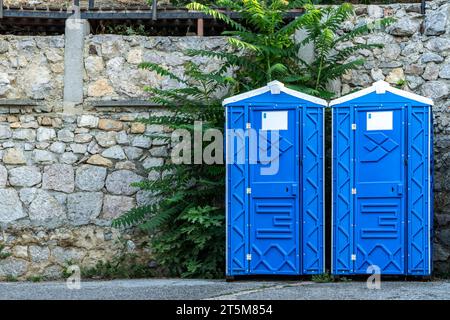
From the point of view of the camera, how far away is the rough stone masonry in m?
8.62

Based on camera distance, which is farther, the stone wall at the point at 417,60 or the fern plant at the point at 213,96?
the stone wall at the point at 417,60

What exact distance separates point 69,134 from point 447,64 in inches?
170

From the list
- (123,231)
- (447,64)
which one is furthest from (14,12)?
(447,64)


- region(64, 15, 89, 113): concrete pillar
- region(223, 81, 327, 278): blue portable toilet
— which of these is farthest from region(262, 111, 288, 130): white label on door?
region(64, 15, 89, 113): concrete pillar

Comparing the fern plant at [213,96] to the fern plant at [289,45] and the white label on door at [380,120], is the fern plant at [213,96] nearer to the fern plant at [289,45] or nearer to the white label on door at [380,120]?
the fern plant at [289,45]

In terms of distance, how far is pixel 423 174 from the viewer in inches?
291

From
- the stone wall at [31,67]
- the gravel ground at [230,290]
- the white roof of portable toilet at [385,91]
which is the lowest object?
the gravel ground at [230,290]

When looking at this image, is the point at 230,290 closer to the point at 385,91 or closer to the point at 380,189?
the point at 380,189

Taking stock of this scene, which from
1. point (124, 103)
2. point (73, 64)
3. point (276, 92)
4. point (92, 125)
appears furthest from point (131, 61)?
point (276, 92)

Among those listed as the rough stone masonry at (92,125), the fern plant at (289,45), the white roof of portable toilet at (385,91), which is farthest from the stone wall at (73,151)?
the white roof of portable toilet at (385,91)

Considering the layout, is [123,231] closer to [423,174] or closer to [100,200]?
[100,200]

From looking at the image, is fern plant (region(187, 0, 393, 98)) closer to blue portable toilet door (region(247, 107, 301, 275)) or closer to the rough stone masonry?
the rough stone masonry

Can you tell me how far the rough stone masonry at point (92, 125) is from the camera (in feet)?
28.3

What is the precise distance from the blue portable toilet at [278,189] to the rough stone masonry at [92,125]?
57.5 inches
